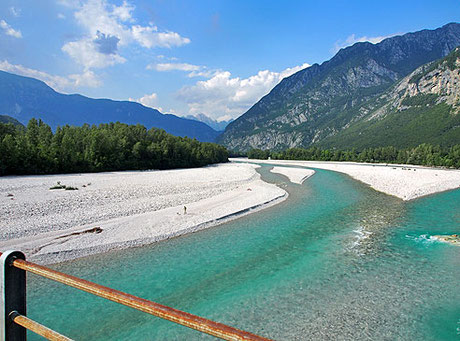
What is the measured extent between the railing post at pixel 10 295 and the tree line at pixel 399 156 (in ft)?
421

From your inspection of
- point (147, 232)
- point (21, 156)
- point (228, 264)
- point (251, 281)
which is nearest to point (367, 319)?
point (251, 281)

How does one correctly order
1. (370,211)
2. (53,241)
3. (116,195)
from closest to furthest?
1. (53,241)
2. (370,211)
3. (116,195)

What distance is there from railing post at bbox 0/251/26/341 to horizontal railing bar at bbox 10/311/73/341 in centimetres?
6

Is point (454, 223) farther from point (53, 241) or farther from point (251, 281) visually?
point (53, 241)

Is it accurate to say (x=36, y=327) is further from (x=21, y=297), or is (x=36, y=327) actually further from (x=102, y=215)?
(x=102, y=215)

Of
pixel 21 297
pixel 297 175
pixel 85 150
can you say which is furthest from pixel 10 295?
pixel 85 150

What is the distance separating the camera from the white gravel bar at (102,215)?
17.0 metres

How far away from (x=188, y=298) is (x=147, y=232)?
9132 mm

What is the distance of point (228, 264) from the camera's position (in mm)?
15227

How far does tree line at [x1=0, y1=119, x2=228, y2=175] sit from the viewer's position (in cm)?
4859

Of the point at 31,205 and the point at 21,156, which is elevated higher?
the point at 21,156

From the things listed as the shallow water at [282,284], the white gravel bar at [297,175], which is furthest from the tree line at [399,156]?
the shallow water at [282,284]

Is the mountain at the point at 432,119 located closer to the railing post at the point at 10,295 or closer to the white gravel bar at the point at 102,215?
the white gravel bar at the point at 102,215

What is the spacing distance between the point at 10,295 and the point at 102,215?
22.4m
